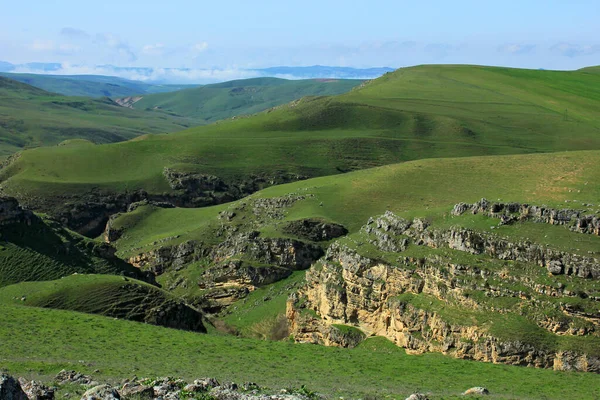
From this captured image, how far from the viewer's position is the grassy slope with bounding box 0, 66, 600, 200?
145m

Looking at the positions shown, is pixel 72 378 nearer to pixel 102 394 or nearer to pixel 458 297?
pixel 102 394

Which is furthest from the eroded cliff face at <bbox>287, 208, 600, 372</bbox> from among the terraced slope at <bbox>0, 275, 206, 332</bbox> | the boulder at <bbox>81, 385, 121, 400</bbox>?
the boulder at <bbox>81, 385, 121, 400</bbox>

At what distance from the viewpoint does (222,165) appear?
15350 cm

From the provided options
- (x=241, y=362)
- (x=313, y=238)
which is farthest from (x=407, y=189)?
(x=241, y=362)

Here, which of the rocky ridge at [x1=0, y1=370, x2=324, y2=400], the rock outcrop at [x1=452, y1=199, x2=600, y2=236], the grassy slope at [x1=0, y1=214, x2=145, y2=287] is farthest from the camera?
the grassy slope at [x1=0, y1=214, x2=145, y2=287]

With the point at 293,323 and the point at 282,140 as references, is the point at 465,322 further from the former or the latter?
the point at 282,140

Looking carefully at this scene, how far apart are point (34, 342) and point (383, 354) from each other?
76.2ft

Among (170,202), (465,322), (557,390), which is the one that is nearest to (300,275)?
(465,322)

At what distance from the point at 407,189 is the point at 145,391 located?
3172 inches

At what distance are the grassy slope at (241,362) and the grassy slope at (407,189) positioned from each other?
39.3m

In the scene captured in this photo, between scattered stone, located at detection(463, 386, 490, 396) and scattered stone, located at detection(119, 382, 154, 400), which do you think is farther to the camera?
scattered stone, located at detection(463, 386, 490, 396)

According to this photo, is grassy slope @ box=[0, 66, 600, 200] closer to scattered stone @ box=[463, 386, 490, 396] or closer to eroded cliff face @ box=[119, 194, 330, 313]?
eroded cliff face @ box=[119, 194, 330, 313]

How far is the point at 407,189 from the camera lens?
345 feet

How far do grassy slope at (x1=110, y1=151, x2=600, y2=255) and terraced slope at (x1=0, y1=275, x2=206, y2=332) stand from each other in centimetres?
2873
